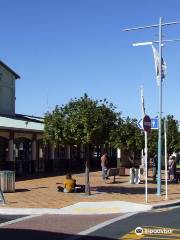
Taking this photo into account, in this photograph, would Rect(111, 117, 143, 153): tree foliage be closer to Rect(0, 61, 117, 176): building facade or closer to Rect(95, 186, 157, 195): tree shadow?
Rect(0, 61, 117, 176): building facade

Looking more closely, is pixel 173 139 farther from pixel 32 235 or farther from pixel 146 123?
pixel 32 235

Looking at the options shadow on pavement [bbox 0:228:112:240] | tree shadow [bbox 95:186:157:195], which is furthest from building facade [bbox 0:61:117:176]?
shadow on pavement [bbox 0:228:112:240]

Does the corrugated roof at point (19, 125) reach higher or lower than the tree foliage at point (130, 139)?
higher

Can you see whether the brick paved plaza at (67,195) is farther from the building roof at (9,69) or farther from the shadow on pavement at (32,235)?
the building roof at (9,69)

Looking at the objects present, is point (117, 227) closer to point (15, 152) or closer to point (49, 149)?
point (15, 152)

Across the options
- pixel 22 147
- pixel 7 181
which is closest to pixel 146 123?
pixel 7 181

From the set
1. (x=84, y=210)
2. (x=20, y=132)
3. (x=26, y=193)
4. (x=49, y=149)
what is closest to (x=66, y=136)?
(x=26, y=193)

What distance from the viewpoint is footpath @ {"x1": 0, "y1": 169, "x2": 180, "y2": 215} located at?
55.6 ft

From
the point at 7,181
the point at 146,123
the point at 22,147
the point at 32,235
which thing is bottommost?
the point at 32,235

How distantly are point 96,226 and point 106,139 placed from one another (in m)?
8.33

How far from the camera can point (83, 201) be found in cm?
1928

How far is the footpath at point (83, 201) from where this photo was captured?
16938mm

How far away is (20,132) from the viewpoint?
3381 centimetres

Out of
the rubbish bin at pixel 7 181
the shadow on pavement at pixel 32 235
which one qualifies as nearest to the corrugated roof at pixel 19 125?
the rubbish bin at pixel 7 181
